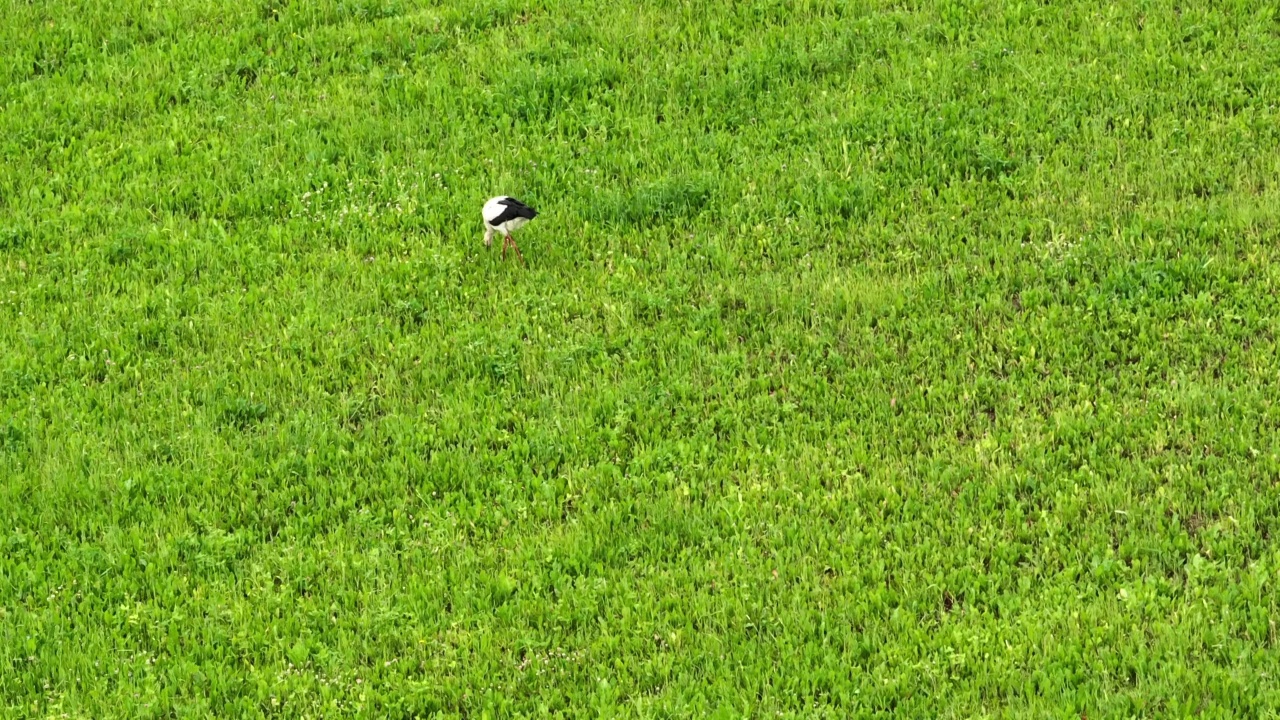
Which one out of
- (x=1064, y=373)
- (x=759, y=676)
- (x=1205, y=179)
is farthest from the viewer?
(x=1205, y=179)

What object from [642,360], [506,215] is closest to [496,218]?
[506,215]

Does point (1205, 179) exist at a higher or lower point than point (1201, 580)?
higher

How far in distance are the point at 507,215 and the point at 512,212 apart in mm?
51

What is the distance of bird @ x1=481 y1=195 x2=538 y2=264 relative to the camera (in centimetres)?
1245

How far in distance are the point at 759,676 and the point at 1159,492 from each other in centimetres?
294

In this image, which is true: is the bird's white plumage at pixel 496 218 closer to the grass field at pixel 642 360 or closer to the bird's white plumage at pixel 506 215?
the bird's white plumage at pixel 506 215

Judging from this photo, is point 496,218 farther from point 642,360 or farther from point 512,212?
point 642,360

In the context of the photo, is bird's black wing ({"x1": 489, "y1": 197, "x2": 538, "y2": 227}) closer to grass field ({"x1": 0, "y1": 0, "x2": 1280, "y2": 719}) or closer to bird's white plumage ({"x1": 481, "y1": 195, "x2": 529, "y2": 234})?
bird's white plumage ({"x1": 481, "y1": 195, "x2": 529, "y2": 234})

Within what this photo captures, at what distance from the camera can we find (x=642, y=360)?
11.2m

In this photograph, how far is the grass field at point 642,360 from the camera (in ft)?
28.1

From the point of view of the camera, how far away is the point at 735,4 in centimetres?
1602

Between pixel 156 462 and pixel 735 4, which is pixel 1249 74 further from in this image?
pixel 156 462

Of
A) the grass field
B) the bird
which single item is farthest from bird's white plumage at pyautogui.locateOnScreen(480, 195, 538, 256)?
the grass field

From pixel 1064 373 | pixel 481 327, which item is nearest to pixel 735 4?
pixel 481 327
